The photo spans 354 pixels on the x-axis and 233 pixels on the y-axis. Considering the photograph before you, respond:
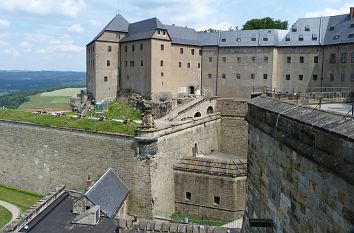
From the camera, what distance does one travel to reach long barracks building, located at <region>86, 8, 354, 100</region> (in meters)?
42.5

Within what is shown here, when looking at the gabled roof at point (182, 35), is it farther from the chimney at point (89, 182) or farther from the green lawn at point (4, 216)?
the green lawn at point (4, 216)

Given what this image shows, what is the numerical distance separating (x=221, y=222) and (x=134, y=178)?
21.4 feet

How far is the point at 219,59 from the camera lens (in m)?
48.3

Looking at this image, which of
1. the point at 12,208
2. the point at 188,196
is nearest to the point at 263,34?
the point at 188,196

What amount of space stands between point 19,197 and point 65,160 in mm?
5289

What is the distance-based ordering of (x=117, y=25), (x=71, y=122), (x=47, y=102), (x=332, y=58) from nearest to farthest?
(x=71, y=122) → (x=332, y=58) → (x=117, y=25) → (x=47, y=102)

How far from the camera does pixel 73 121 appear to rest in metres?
31.1

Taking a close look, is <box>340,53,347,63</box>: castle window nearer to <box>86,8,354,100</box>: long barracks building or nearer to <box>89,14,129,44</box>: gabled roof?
<box>86,8,354,100</box>: long barracks building

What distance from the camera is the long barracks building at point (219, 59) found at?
42.5 m

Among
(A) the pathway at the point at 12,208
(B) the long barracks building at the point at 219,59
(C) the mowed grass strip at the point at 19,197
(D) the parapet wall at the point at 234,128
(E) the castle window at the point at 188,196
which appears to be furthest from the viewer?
(B) the long barracks building at the point at 219,59

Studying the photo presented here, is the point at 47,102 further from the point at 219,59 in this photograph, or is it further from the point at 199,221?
the point at 199,221

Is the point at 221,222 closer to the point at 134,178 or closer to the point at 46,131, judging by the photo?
the point at 134,178

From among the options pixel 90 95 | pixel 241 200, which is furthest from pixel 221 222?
pixel 90 95

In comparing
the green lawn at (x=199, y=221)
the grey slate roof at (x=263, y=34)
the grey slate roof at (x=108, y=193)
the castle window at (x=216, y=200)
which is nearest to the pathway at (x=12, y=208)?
the grey slate roof at (x=108, y=193)
